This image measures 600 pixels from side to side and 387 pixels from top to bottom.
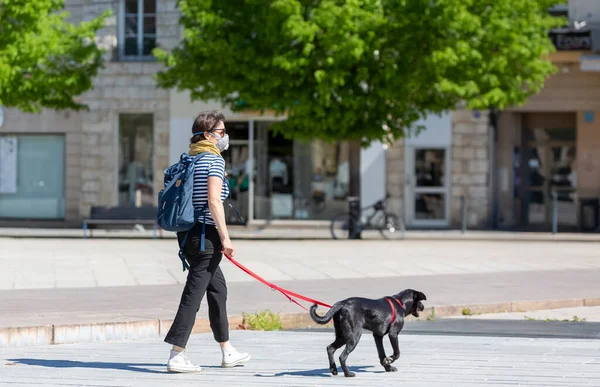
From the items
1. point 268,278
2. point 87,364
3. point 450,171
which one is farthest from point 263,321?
point 450,171

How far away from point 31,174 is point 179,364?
2754cm

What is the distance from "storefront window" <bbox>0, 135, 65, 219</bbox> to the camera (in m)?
34.4

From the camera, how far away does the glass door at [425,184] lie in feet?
108

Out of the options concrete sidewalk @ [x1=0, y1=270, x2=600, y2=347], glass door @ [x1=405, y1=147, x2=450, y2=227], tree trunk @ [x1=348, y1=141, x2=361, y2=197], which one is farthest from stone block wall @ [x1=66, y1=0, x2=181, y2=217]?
concrete sidewalk @ [x1=0, y1=270, x2=600, y2=347]

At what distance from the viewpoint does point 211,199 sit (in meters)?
7.73

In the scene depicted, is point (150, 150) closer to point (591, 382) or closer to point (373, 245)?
point (373, 245)

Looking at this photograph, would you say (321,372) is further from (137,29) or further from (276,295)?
(137,29)

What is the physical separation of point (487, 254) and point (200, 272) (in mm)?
13510

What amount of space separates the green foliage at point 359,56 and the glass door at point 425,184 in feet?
20.3

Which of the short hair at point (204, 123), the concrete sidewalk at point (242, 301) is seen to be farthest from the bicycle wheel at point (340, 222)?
the short hair at point (204, 123)

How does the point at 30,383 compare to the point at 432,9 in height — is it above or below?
below

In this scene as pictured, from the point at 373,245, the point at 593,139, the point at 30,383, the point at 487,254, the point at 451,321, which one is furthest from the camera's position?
the point at 593,139

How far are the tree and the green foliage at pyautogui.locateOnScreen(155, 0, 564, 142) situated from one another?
109 inches

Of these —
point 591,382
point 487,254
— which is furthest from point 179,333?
point 487,254
